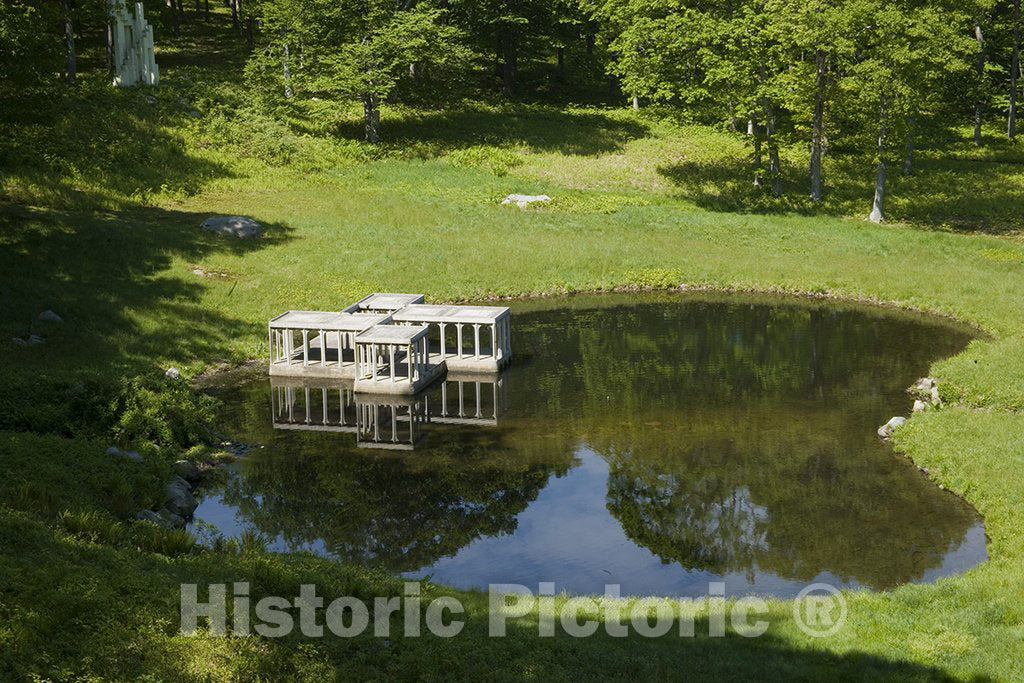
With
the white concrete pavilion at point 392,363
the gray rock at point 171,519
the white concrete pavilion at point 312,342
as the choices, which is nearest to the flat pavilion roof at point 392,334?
the white concrete pavilion at point 392,363

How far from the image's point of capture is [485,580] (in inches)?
731

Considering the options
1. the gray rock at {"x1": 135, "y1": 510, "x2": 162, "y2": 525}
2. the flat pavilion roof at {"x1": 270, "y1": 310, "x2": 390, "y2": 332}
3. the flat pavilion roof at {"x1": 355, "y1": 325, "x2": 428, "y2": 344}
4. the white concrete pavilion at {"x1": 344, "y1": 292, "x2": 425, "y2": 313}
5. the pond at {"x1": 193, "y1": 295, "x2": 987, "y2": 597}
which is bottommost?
the pond at {"x1": 193, "y1": 295, "x2": 987, "y2": 597}

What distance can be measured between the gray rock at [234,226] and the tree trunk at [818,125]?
1188 inches

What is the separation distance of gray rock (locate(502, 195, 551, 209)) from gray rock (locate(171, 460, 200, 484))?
103ft

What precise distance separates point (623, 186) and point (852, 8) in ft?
50.8

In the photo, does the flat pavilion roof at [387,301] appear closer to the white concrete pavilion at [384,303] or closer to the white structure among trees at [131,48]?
the white concrete pavilion at [384,303]

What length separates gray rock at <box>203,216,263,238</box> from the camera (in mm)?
43850

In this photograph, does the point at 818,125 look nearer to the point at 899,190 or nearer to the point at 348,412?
the point at 899,190

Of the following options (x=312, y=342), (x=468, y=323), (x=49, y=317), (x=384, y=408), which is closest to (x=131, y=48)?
(x=49, y=317)

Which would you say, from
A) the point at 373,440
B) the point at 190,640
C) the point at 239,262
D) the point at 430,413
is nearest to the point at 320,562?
the point at 190,640

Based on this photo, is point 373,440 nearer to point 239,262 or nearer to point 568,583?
point 568,583

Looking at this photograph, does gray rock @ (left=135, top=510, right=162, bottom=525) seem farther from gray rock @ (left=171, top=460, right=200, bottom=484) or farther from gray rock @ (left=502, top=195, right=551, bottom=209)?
gray rock @ (left=502, top=195, right=551, bottom=209)

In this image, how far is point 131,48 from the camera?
194ft

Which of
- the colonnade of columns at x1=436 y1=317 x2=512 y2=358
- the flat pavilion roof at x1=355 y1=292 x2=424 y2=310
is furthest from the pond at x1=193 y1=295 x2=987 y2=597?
the flat pavilion roof at x1=355 y1=292 x2=424 y2=310
